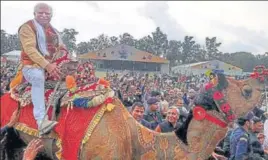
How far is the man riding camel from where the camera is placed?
232 inches

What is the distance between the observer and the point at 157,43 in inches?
2591

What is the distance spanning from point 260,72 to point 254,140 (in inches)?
90.5

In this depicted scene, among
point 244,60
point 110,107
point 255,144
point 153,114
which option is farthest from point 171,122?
point 110,107

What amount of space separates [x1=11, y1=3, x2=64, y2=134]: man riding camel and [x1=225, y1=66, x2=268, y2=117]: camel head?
216 cm

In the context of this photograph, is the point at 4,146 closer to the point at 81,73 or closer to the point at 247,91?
the point at 81,73

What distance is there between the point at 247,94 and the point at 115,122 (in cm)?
151

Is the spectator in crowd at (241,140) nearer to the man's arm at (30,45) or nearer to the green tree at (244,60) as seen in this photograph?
the green tree at (244,60)

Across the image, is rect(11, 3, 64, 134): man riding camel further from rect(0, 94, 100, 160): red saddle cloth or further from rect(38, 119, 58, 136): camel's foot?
rect(0, 94, 100, 160): red saddle cloth

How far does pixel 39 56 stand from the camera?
19.4ft

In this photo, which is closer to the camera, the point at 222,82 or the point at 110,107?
the point at 222,82

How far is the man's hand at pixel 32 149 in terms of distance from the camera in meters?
5.77

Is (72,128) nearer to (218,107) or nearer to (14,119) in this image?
(14,119)

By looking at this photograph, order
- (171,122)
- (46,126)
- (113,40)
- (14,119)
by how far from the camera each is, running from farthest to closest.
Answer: (113,40)
(171,122)
(14,119)
(46,126)

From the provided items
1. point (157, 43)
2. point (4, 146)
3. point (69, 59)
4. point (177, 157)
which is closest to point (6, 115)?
point (4, 146)
